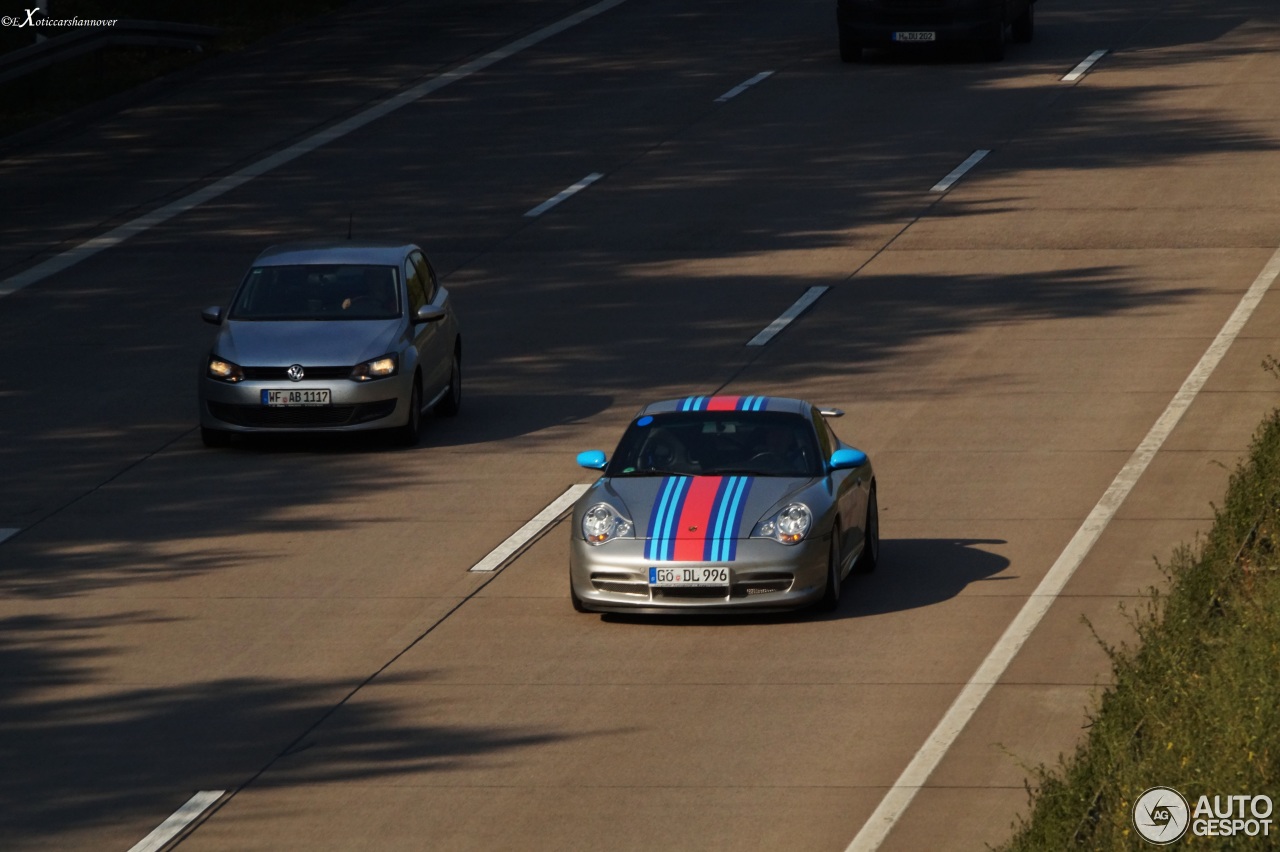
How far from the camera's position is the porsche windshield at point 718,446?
15.7 m

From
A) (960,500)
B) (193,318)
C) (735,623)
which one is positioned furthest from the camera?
(193,318)

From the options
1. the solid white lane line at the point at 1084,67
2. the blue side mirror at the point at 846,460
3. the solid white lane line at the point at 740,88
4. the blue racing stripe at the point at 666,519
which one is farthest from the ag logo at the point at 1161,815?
the solid white lane line at the point at 1084,67

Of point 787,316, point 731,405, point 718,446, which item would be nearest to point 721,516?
point 718,446

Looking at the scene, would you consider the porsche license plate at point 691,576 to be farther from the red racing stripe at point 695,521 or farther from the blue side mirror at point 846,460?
the blue side mirror at point 846,460

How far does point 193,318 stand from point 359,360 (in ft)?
20.8

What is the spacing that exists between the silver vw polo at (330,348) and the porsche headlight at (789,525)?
628cm

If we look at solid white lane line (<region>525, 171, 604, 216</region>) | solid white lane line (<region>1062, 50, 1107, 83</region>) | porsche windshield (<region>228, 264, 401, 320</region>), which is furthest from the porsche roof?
solid white lane line (<region>1062, 50, 1107, 83</region>)

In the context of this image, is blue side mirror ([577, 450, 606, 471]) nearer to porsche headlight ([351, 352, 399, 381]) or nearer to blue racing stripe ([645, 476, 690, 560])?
blue racing stripe ([645, 476, 690, 560])

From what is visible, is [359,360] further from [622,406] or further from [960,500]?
[960,500]

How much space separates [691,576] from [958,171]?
18.6 m

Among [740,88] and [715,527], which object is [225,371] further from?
[740,88]

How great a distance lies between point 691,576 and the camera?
47.9ft

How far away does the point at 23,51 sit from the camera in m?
35.2

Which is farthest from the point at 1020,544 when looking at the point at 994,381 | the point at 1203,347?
the point at 1203,347
